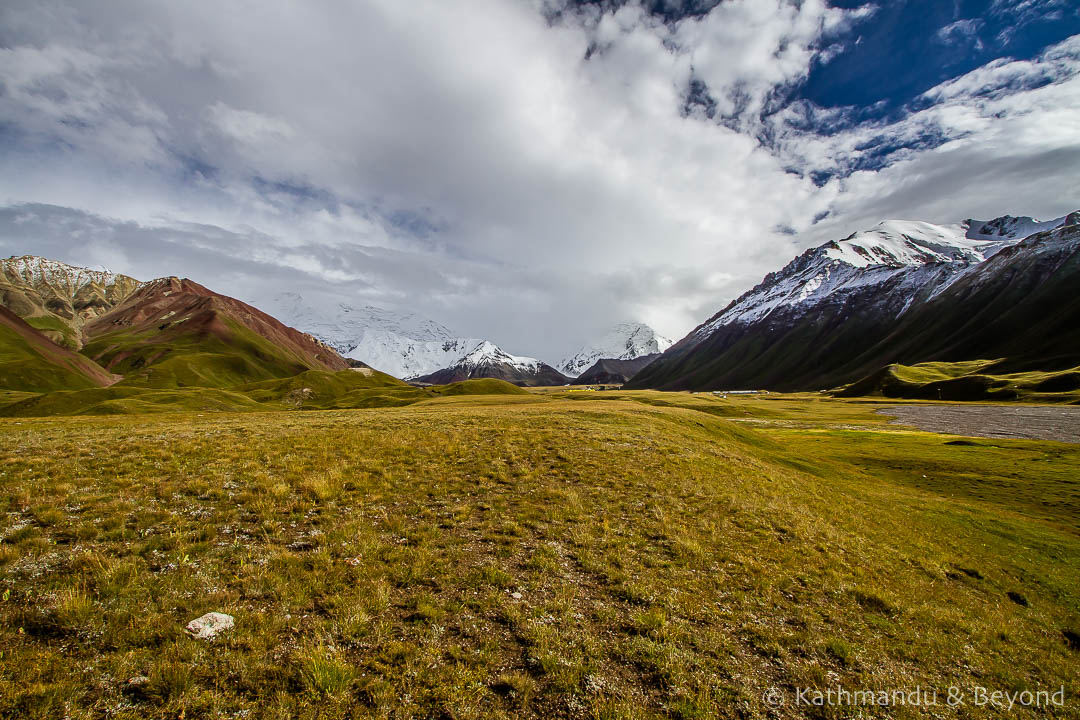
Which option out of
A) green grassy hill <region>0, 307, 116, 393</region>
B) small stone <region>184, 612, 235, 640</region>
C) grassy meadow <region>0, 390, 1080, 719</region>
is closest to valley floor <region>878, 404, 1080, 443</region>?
grassy meadow <region>0, 390, 1080, 719</region>

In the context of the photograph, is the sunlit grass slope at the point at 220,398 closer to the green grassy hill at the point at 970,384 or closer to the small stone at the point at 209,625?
the small stone at the point at 209,625

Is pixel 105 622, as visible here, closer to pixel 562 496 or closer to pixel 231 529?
pixel 231 529

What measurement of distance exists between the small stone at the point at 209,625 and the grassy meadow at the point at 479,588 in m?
0.22

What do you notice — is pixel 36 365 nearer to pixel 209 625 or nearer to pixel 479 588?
pixel 209 625

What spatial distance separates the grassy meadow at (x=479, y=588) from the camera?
777 cm

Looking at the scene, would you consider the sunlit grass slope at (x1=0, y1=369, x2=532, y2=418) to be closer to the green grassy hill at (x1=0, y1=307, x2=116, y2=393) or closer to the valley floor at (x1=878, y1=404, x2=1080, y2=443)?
the green grassy hill at (x1=0, y1=307, x2=116, y2=393)

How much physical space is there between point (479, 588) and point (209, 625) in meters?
6.04

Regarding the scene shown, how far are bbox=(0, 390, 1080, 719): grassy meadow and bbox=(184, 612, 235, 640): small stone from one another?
8.5 inches

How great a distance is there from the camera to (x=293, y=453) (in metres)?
22.1

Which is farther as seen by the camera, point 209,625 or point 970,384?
point 970,384

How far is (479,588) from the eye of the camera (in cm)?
1149

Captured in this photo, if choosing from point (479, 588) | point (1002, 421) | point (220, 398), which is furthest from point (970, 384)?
point (220, 398)

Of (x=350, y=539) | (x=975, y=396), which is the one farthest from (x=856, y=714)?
(x=975, y=396)

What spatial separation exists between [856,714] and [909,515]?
2438 centimetres
